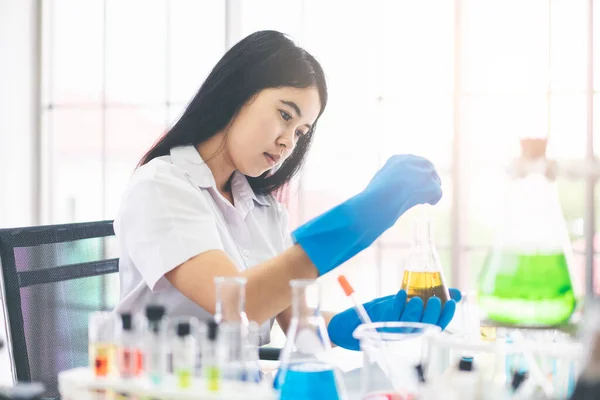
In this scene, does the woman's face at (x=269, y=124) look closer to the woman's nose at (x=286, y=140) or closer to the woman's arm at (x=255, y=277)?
the woman's nose at (x=286, y=140)

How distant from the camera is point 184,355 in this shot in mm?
728

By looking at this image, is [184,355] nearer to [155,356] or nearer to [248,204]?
[155,356]

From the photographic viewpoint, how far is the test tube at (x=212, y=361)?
71 cm

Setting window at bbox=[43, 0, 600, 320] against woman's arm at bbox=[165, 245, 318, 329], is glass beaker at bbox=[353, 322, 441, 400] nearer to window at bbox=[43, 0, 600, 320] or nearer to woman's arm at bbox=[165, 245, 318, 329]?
woman's arm at bbox=[165, 245, 318, 329]

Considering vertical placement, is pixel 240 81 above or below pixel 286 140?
above

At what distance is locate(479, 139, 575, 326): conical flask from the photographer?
0.82 metres

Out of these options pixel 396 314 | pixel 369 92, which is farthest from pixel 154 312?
pixel 369 92

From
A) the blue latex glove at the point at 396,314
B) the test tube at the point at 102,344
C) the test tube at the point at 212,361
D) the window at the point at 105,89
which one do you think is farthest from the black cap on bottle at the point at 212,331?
the window at the point at 105,89

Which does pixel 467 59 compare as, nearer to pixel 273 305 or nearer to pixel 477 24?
pixel 477 24

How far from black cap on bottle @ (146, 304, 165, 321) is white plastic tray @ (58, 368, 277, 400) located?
7 cm

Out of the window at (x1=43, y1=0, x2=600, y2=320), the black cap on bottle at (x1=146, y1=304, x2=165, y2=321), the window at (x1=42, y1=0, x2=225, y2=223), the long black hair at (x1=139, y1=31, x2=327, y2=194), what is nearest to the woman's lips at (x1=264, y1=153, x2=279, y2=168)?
the long black hair at (x1=139, y1=31, x2=327, y2=194)

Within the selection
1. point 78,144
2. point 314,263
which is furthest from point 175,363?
point 78,144

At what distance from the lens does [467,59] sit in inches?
124

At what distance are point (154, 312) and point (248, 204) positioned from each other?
0.97 metres
